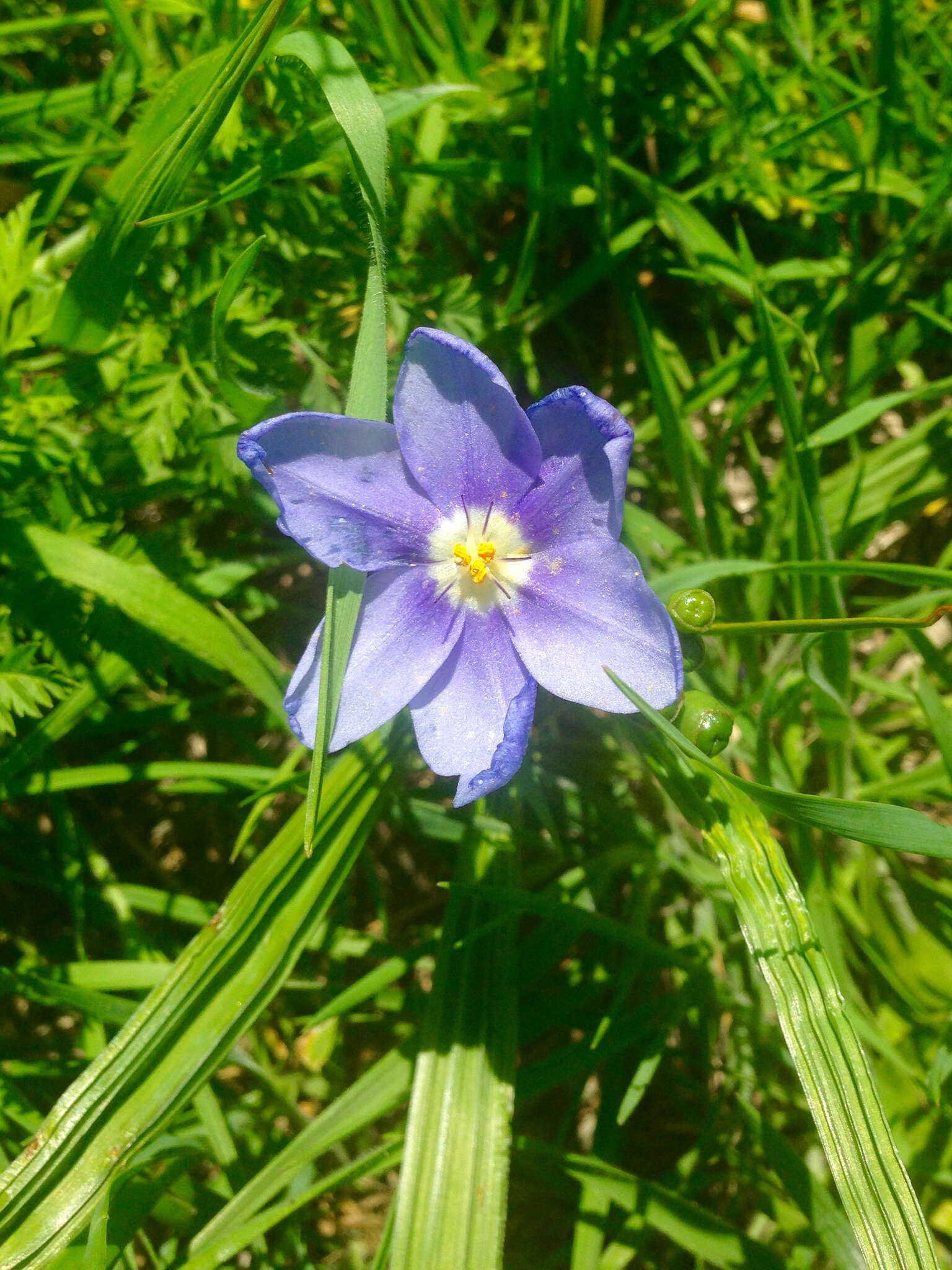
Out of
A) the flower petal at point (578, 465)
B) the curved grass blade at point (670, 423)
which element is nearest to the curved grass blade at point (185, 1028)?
the flower petal at point (578, 465)

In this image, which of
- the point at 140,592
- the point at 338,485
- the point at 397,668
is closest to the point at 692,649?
the point at 397,668

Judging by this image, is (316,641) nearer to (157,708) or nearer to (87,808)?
(157,708)

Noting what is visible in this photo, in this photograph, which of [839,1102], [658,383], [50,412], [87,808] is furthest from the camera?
→ [87,808]

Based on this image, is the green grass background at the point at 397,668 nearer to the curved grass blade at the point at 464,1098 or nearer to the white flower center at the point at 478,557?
the curved grass blade at the point at 464,1098

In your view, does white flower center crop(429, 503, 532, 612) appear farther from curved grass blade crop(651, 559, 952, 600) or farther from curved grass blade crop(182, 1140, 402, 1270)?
curved grass blade crop(182, 1140, 402, 1270)

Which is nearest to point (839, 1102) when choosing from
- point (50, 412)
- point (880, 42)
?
point (50, 412)

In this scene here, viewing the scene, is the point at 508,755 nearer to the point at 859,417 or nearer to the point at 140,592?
the point at 140,592
